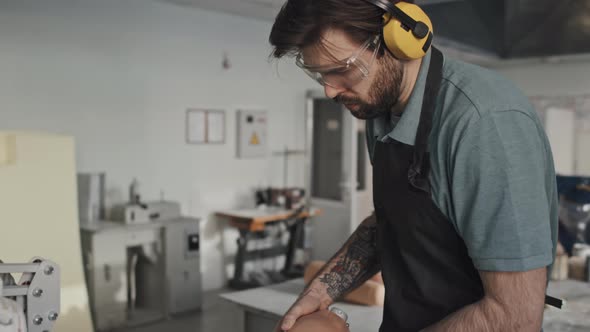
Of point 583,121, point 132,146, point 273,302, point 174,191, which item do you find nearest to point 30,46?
point 132,146

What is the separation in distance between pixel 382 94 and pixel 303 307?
23.5 inches

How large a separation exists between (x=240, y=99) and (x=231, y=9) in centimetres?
99

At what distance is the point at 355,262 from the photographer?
1682 mm

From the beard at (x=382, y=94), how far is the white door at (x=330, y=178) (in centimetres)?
538

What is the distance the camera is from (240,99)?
643cm

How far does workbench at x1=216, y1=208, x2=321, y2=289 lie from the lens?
5.89 m

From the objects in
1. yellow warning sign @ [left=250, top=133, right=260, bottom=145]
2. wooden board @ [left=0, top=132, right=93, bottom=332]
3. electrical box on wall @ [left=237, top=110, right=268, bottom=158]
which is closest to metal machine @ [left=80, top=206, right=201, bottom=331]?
wooden board @ [left=0, top=132, right=93, bottom=332]

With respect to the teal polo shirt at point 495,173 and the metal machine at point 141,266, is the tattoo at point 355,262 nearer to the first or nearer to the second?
the teal polo shirt at point 495,173

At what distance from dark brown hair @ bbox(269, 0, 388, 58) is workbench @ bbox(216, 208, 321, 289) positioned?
4.60 metres

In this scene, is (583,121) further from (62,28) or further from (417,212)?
(417,212)

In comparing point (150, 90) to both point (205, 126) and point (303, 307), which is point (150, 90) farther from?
point (303, 307)

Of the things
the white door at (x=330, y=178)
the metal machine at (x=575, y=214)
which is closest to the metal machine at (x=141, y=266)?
the white door at (x=330, y=178)

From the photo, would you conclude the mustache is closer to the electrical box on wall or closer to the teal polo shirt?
the teal polo shirt

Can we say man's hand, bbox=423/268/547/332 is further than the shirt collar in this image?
No
